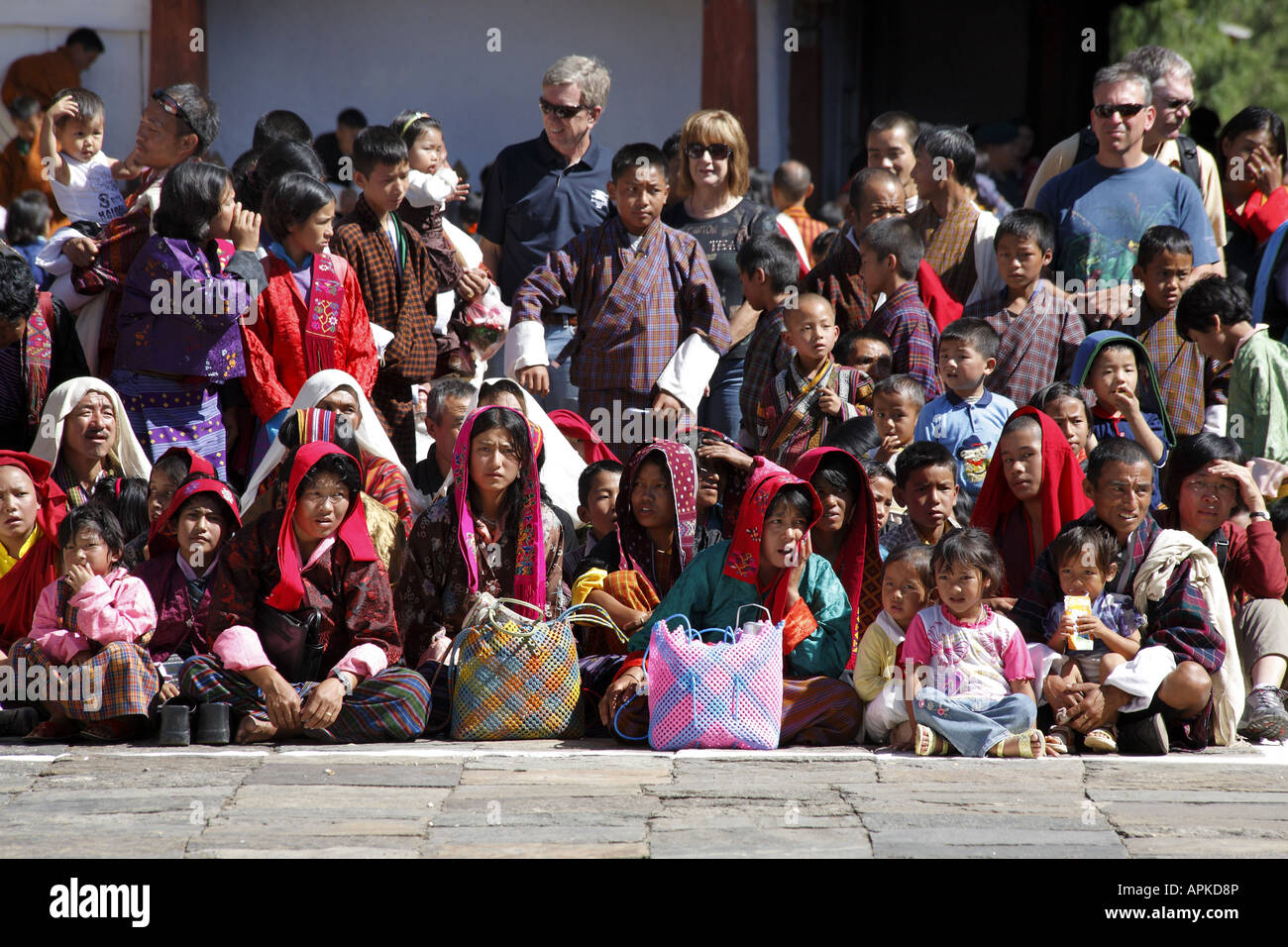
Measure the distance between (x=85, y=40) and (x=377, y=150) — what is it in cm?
419

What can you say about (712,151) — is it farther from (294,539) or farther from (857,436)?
(294,539)

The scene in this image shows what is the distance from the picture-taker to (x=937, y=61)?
14.7m

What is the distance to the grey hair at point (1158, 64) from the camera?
7.77m

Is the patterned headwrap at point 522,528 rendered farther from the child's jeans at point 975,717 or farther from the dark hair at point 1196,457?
the dark hair at point 1196,457

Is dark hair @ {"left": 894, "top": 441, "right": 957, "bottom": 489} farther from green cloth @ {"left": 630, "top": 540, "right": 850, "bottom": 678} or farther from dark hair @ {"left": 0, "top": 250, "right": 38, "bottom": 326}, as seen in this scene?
dark hair @ {"left": 0, "top": 250, "right": 38, "bottom": 326}

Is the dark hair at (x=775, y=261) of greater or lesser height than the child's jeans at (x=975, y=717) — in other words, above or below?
above

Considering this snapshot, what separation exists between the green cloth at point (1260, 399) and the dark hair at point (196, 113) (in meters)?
4.55

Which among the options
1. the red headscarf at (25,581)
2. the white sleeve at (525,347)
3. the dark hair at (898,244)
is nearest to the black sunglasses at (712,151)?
the dark hair at (898,244)

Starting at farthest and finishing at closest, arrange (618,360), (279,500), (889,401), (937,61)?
(937,61), (618,360), (889,401), (279,500)

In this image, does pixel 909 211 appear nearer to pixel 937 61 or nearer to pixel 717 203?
pixel 717 203

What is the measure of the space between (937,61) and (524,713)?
10532 mm

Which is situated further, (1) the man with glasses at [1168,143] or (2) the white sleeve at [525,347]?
(1) the man with glasses at [1168,143]

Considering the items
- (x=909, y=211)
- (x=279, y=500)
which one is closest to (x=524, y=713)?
(x=279, y=500)

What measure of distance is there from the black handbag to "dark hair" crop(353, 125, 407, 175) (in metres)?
2.29
